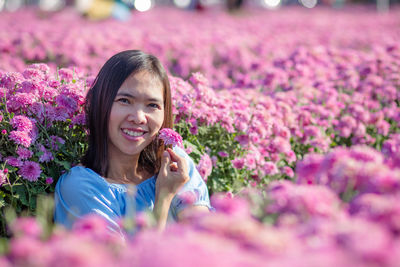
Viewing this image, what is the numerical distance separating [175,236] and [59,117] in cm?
176

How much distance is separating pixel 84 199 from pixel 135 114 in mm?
484

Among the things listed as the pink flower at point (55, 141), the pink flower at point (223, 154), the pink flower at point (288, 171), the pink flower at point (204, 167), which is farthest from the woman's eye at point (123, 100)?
the pink flower at point (288, 171)

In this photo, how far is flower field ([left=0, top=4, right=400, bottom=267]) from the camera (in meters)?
0.90

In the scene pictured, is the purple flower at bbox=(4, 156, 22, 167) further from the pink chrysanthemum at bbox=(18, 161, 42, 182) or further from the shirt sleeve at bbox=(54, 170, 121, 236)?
the shirt sleeve at bbox=(54, 170, 121, 236)

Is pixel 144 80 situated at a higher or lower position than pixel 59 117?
higher

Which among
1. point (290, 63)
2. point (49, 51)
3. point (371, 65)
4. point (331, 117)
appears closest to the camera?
point (331, 117)

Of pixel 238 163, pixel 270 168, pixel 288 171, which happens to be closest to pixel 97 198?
pixel 238 163

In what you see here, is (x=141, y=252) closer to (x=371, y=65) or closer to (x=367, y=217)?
(x=367, y=217)

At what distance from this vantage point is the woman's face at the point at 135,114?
92.0 inches

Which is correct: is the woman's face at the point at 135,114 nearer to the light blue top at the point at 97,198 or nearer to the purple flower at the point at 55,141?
the light blue top at the point at 97,198

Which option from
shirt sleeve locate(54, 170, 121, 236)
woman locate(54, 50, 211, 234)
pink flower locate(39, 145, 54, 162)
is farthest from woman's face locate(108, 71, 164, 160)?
pink flower locate(39, 145, 54, 162)

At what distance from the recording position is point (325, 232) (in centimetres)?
100

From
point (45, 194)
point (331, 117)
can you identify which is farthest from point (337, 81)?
point (45, 194)

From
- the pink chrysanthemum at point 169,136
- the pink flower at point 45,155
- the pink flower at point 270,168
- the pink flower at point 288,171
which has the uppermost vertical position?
the pink chrysanthemum at point 169,136
